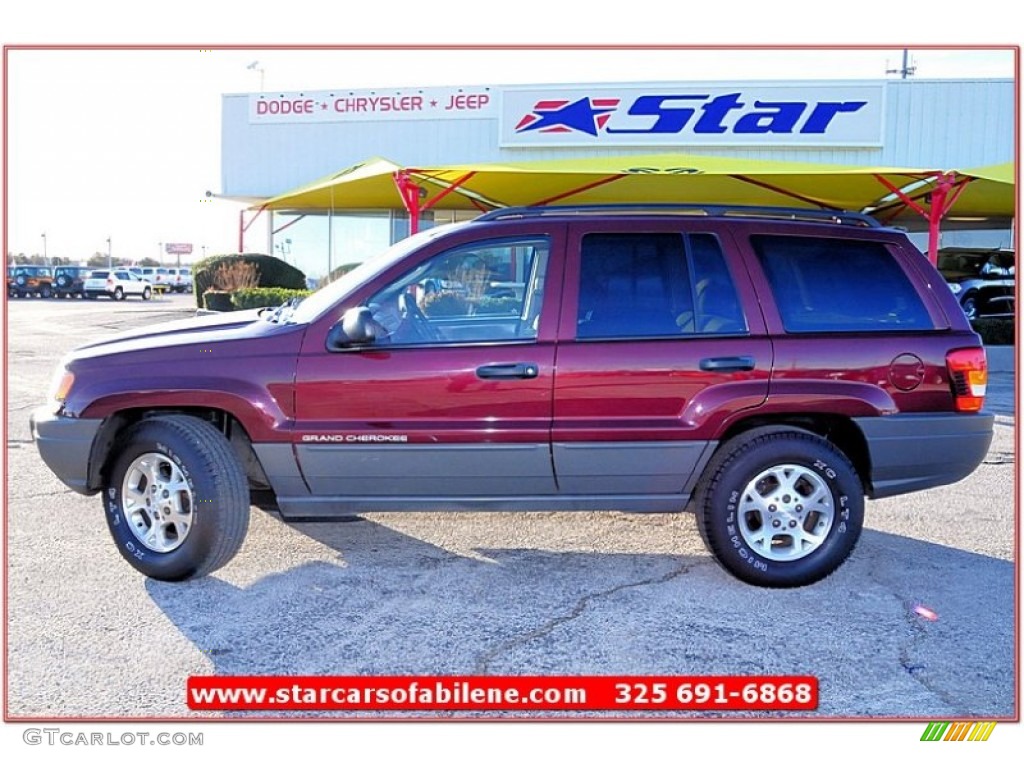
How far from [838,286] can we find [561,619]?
212 cm

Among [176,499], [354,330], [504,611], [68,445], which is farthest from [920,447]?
[68,445]

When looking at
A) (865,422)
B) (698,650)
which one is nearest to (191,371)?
(698,650)

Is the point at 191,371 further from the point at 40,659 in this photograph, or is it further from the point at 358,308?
the point at 40,659

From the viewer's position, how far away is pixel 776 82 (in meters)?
16.4

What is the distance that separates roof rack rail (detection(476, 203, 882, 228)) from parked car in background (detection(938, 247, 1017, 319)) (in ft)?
46.2

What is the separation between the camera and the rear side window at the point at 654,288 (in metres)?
4.00

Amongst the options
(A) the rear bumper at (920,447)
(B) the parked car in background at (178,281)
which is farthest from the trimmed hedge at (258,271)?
(B) the parked car in background at (178,281)

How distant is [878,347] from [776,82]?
14.0 m

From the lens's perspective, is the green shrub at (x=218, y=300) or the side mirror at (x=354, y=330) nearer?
the side mirror at (x=354, y=330)

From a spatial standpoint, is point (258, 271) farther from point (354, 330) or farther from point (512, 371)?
point (512, 371)

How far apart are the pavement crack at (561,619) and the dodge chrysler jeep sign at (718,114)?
13.7m

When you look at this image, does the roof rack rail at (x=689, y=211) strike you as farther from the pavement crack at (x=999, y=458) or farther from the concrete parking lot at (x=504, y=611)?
the pavement crack at (x=999, y=458)

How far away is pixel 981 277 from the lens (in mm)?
17125
